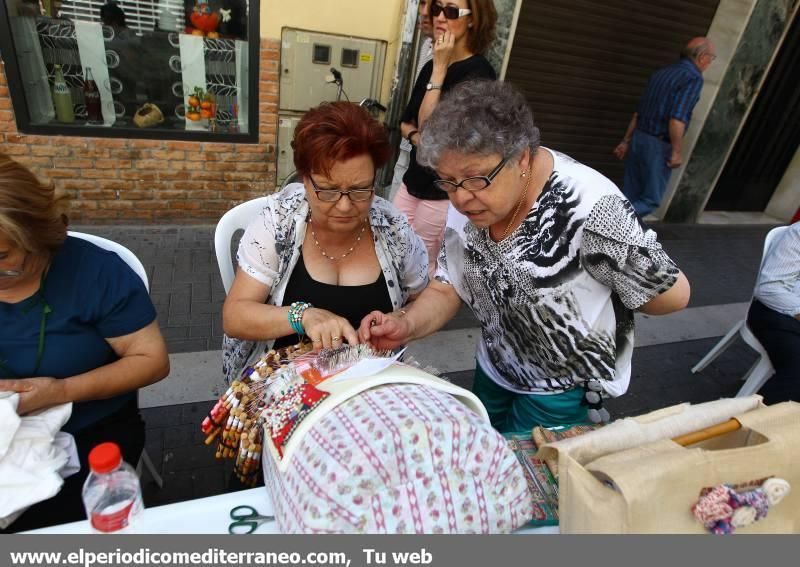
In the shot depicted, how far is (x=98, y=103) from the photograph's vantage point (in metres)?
4.42

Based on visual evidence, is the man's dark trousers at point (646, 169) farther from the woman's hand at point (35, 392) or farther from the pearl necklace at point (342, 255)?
the woman's hand at point (35, 392)

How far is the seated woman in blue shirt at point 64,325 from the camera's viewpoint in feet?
4.46

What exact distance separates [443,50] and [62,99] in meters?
3.45

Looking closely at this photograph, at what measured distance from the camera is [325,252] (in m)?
1.88

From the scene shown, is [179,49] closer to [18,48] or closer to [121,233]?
[18,48]

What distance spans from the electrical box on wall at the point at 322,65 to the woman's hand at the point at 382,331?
3.61m

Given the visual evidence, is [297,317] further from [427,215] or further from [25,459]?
[427,215]

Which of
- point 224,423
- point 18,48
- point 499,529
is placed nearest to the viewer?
point 499,529

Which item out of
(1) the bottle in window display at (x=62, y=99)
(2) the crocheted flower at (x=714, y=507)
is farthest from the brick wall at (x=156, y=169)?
(2) the crocheted flower at (x=714, y=507)

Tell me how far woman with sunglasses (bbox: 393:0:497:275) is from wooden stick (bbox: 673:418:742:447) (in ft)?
5.88
